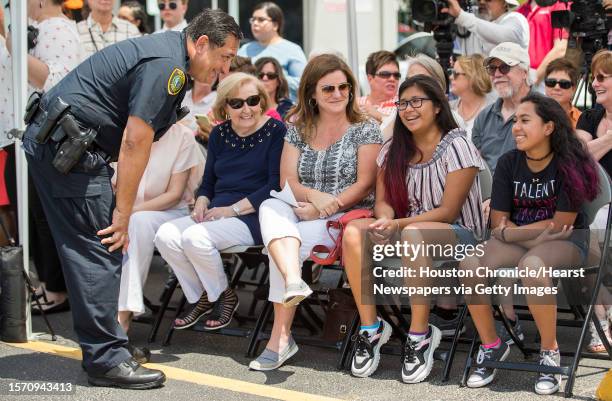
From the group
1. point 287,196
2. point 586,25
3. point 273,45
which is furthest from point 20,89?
point 586,25

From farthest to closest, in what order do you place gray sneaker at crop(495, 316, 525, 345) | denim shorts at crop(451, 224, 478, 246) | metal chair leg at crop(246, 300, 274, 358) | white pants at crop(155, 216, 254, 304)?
1. white pants at crop(155, 216, 254, 304)
2. metal chair leg at crop(246, 300, 274, 358)
3. gray sneaker at crop(495, 316, 525, 345)
4. denim shorts at crop(451, 224, 478, 246)

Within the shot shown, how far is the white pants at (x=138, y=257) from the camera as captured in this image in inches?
221

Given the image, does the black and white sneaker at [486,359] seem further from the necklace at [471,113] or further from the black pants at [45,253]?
the black pants at [45,253]

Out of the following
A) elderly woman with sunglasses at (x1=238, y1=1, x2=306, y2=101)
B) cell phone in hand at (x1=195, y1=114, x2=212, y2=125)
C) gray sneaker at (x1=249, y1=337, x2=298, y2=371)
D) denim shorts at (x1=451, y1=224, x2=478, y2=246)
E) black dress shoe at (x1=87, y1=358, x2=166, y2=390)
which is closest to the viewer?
black dress shoe at (x1=87, y1=358, x2=166, y2=390)

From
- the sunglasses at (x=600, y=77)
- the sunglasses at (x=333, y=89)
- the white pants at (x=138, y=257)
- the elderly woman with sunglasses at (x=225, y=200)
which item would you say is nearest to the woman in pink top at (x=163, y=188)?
the white pants at (x=138, y=257)

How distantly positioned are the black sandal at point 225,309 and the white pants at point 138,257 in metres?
0.43

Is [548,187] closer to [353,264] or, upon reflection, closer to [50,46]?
[353,264]

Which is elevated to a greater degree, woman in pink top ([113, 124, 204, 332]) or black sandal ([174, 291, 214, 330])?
woman in pink top ([113, 124, 204, 332])

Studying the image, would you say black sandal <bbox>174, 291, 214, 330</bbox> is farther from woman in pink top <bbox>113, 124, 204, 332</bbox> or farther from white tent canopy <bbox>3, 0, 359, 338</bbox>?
white tent canopy <bbox>3, 0, 359, 338</bbox>

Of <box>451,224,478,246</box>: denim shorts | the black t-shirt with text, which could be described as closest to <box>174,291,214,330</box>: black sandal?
<box>451,224,478,246</box>: denim shorts

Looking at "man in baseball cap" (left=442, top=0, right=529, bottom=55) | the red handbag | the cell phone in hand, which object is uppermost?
"man in baseball cap" (left=442, top=0, right=529, bottom=55)

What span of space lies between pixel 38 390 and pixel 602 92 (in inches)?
127

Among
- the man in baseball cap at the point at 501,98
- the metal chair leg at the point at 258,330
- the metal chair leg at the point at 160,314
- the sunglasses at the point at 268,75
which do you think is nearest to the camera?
the metal chair leg at the point at 258,330

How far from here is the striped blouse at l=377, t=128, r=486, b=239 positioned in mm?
5148
